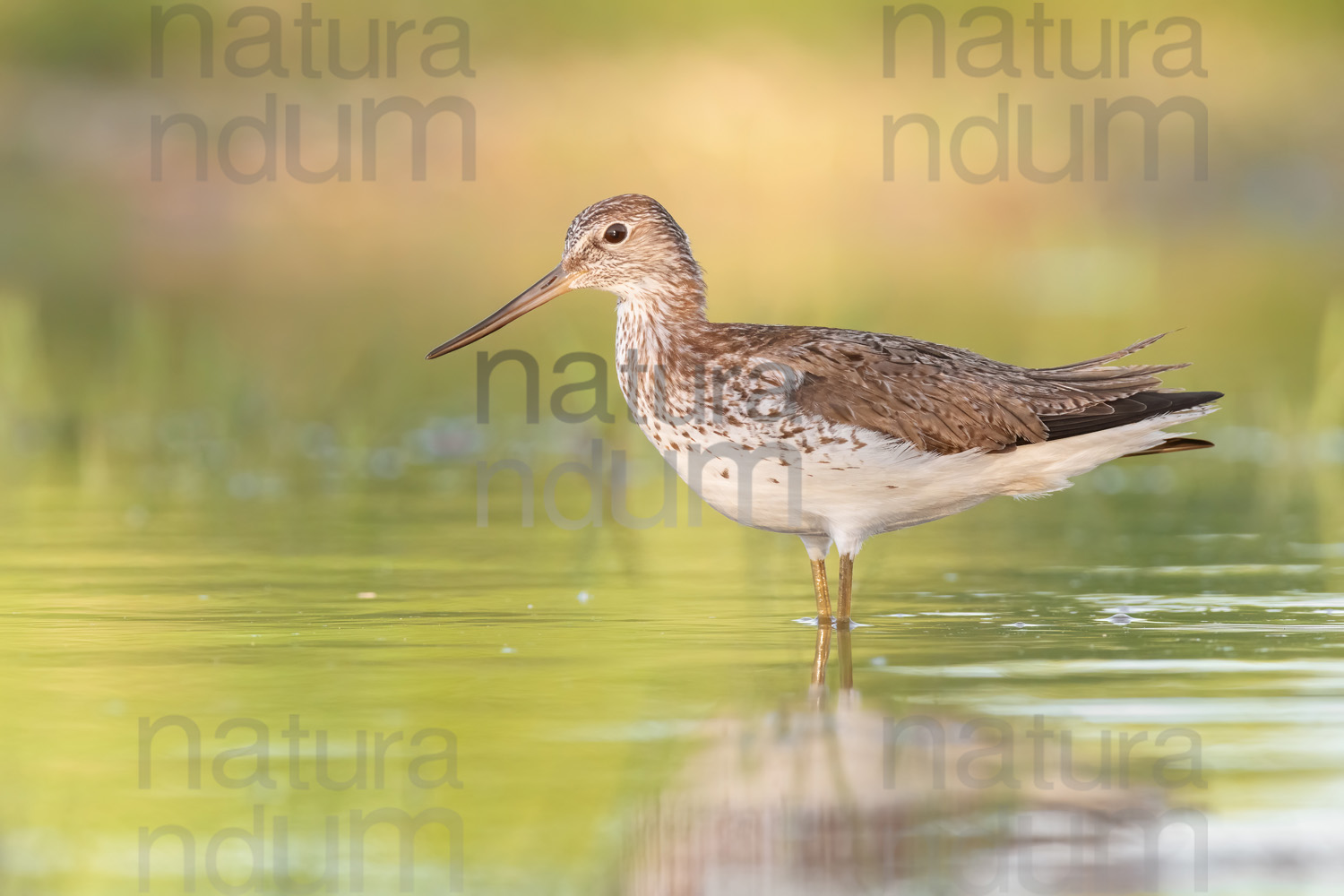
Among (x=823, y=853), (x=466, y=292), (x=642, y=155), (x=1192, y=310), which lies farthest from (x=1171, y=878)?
(x=642, y=155)

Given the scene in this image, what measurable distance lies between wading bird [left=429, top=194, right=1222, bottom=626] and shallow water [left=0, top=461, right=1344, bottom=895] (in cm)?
56

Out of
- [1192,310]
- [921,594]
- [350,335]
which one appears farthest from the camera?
[1192,310]

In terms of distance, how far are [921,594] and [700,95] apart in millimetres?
28451

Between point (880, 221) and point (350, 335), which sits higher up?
point (880, 221)

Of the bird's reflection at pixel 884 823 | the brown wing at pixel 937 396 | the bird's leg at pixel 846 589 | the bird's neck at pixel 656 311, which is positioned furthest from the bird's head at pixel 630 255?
the bird's reflection at pixel 884 823

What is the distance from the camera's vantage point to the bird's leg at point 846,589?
9.21m

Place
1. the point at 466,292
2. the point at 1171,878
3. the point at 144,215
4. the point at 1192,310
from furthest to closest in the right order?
1. the point at 144,215
2. the point at 466,292
3. the point at 1192,310
4. the point at 1171,878

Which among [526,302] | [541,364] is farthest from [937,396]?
[541,364]

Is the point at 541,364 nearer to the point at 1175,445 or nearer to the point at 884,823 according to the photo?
the point at 1175,445

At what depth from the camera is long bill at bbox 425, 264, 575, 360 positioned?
10.4 meters

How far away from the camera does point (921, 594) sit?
9.98 meters

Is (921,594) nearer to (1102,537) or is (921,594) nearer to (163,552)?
(1102,537)

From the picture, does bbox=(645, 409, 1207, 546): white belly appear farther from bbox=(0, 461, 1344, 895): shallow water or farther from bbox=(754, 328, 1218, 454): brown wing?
bbox=(0, 461, 1344, 895): shallow water

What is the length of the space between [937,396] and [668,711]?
282cm
